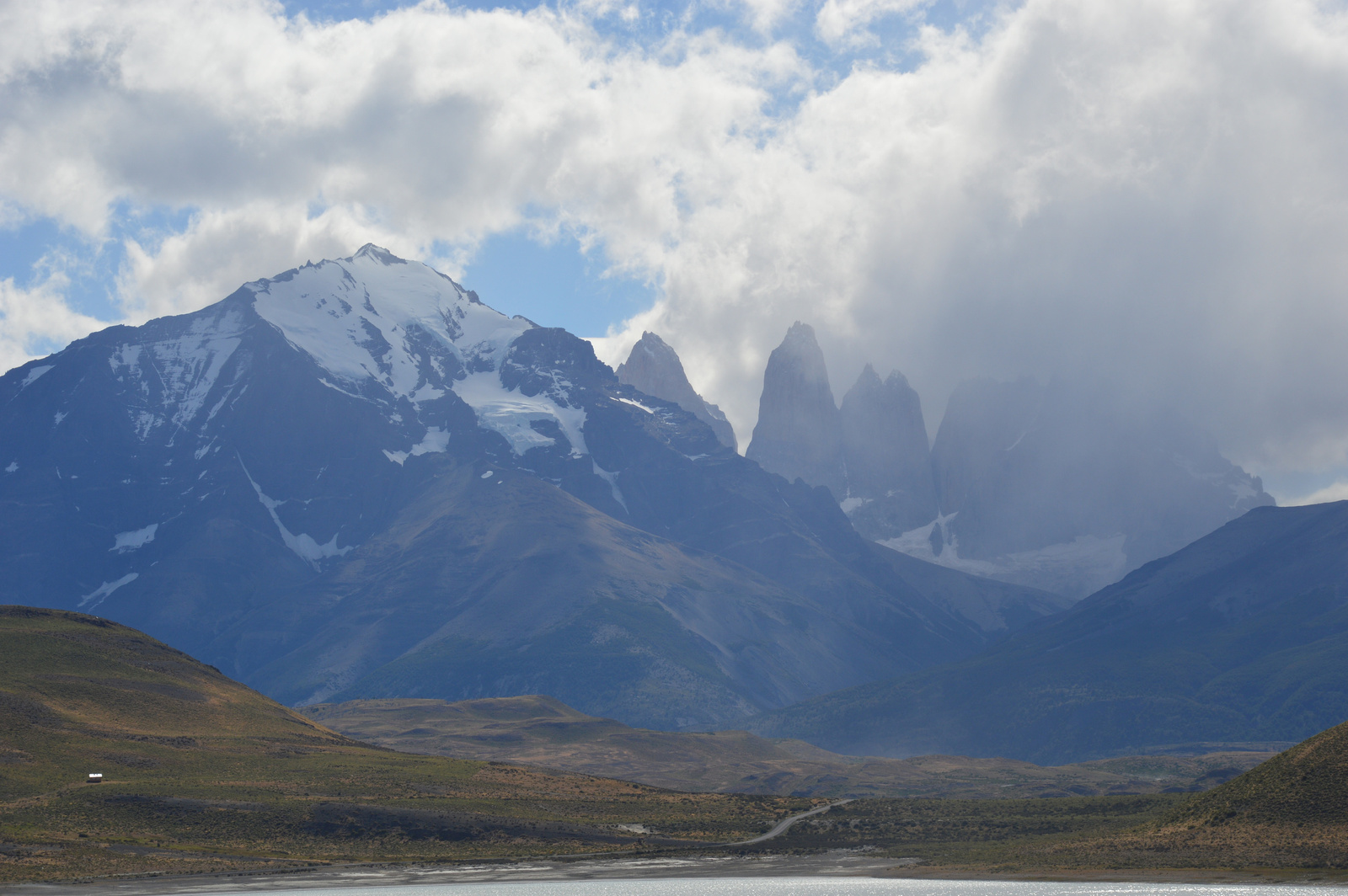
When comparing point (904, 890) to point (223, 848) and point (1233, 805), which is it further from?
point (223, 848)

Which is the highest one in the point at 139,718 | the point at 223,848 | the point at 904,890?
the point at 139,718

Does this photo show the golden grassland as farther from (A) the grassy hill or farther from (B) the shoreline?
(B) the shoreline

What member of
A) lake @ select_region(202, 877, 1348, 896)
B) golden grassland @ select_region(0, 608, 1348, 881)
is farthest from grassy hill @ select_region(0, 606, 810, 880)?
lake @ select_region(202, 877, 1348, 896)

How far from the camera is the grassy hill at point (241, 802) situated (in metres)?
127

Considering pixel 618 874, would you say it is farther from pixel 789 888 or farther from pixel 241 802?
pixel 241 802

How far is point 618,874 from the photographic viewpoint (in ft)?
393

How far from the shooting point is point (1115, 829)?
433 feet

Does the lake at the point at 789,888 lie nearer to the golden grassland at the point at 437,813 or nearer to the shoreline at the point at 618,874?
the shoreline at the point at 618,874

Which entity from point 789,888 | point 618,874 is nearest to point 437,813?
point 618,874

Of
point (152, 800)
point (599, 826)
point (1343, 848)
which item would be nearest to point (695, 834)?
point (599, 826)

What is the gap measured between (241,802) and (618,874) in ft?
171

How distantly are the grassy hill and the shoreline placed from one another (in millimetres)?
5989

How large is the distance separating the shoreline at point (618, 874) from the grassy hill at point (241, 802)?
5.99m

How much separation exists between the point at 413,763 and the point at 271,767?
27066 mm
